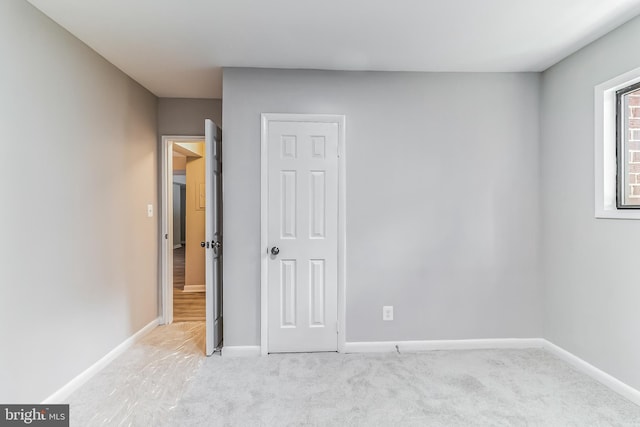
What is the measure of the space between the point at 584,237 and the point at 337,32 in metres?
2.43

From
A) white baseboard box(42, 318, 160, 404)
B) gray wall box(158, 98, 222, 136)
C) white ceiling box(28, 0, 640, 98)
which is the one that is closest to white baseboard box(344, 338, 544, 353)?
white baseboard box(42, 318, 160, 404)

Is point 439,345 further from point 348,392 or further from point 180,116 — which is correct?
point 180,116

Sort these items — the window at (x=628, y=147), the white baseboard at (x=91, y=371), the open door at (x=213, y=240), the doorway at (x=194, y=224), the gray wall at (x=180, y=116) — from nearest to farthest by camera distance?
1. the white baseboard at (x=91, y=371)
2. the window at (x=628, y=147)
3. the open door at (x=213, y=240)
4. the gray wall at (x=180, y=116)
5. the doorway at (x=194, y=224)

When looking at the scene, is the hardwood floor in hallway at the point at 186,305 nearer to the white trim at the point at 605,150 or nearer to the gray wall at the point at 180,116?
the gray wall at the point at 180,116

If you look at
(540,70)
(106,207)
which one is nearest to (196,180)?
(106,207)

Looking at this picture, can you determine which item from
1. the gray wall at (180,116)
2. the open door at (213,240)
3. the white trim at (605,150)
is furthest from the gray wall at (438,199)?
the gray wall at (180,116)

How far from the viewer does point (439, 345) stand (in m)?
3.08

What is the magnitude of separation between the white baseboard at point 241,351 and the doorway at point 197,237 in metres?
0.13

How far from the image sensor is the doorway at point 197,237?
293cm

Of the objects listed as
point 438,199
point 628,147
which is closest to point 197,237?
point 438,199

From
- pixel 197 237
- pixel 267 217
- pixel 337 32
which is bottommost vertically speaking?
pixel 197 237

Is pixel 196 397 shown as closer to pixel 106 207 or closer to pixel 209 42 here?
pixel 106 207

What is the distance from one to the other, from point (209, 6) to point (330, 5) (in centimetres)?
73

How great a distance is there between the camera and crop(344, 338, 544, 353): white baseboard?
3.04 m
